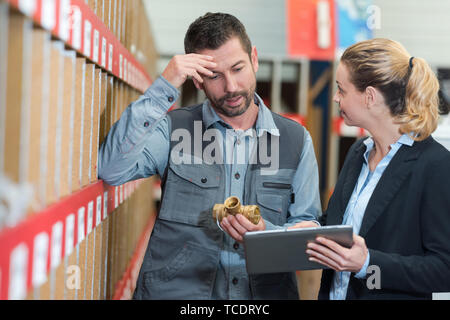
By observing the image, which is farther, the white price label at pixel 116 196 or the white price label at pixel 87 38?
the white price label at pixel 116 196

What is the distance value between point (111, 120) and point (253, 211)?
2.53 feet

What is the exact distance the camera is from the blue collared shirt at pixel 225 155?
1660mm

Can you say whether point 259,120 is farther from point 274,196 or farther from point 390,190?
point 390,190

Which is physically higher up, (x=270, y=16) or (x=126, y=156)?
(x=270, y=16)

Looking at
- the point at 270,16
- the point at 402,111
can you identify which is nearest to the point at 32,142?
the point at 402,111

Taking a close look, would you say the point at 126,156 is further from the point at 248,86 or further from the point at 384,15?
the point at 384,15

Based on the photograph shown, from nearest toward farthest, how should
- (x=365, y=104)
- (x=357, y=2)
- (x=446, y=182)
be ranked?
(x=446, y=182)
(x=365, y=104)
(x=357, y=2)

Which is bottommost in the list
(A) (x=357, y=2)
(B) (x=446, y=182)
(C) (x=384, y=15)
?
(B) (x=446, y=182)

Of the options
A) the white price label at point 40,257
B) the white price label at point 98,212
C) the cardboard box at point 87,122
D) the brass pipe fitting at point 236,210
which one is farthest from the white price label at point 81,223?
the brass pipe fitting at point 236,210

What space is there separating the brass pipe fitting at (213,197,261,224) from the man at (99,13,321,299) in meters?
0.10

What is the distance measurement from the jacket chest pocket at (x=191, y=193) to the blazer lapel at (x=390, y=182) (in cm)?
54

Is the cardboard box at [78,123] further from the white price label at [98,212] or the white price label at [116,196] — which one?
the white price label at [116,196]

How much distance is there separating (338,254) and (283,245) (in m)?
0.18

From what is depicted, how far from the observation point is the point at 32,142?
0.99 meters
